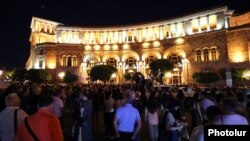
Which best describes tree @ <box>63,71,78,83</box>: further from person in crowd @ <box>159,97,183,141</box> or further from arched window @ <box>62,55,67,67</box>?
person in crowd @ <box>159,97,183,141</box>

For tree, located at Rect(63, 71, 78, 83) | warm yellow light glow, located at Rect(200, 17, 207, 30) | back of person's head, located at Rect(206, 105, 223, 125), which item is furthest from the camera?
tree, located at Rect(63, 71, 78, 83)

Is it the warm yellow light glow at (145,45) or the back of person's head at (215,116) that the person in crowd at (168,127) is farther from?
the warm yellow light glow at (145,45)

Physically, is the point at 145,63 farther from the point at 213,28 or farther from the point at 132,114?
the point at 132,114

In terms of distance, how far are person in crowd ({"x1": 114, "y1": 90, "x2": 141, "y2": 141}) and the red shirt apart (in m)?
2.24

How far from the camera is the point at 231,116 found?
4.25 m

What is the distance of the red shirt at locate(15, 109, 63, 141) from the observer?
3561 millimetres

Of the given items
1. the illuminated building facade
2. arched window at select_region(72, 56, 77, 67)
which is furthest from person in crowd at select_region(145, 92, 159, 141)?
arched window at select_region(72, 56, 77, 67)

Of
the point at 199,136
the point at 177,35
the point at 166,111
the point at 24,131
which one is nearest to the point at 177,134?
the point at 166,111

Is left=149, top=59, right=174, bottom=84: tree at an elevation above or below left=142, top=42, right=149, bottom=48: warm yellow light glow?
below

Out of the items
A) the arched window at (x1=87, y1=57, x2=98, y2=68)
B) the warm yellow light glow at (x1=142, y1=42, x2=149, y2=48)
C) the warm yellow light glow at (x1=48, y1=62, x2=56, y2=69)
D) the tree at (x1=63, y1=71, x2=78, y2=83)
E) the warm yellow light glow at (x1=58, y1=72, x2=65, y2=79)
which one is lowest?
the tree at (x1=63, y1=71, x2=78, y2=83)

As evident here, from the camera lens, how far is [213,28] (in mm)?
47531

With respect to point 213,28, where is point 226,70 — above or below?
below

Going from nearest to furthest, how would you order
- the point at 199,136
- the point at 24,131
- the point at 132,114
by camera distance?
the point at 199,136, the point at 24,131, the point at 132,114

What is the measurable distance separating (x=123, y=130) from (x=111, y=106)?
342 cm
